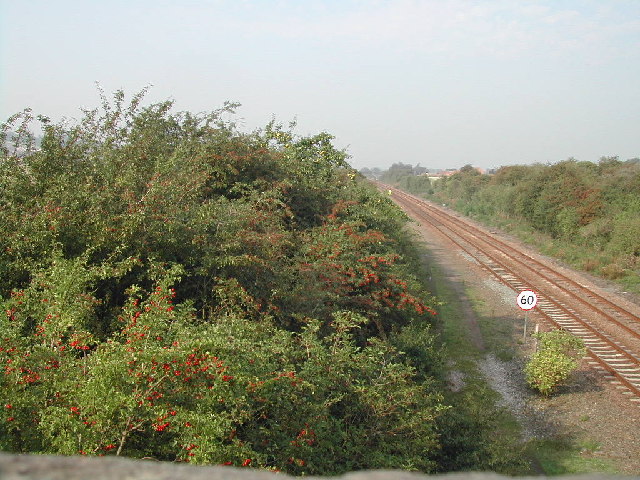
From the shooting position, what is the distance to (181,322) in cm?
631

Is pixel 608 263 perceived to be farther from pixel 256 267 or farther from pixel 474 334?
pixel 256 267

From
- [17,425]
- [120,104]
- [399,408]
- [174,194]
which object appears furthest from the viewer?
[120,104]

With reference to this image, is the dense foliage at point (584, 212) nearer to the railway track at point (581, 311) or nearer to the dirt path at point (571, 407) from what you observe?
the railway track at point (581, 311)

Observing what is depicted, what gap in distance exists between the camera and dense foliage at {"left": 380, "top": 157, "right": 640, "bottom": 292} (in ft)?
84.8

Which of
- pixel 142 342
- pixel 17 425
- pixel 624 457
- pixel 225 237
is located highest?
pixel 225 237

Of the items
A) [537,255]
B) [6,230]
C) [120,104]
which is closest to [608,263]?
[537,255]

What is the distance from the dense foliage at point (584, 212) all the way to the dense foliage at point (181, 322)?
16.4 meters

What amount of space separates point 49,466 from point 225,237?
306 inches

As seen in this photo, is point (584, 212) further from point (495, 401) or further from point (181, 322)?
point (181, 322)

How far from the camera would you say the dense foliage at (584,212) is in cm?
2586

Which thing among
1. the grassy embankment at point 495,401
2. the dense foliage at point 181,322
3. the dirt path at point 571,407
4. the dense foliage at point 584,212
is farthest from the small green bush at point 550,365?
the dense foliage at point 584,212

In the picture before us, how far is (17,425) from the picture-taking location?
4699mm

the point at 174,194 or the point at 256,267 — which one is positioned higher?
the point at 174,194

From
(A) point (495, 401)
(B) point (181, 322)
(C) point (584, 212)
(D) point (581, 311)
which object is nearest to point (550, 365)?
(A) point (495, 401)
